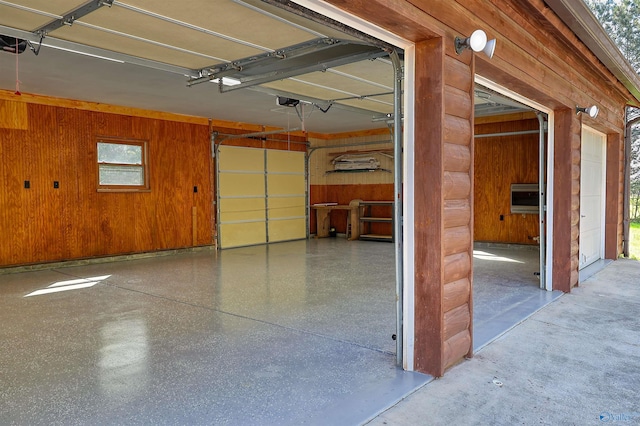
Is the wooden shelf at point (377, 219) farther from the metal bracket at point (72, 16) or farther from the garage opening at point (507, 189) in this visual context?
the metal bracket at point (72, 16)

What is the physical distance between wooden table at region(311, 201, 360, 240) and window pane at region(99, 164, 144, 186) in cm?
442

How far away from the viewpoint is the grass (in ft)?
26.7

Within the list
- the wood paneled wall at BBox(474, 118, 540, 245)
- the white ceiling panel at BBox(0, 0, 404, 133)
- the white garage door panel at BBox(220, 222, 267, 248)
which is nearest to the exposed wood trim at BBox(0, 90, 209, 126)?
the white ceiling panel at BBox(0, 0, 404, 133)

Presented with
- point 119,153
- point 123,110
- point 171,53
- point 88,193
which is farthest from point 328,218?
point 171,53

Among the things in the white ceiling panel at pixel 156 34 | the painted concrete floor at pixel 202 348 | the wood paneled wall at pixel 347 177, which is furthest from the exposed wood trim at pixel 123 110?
the white ceiling panel at pixel 156 34

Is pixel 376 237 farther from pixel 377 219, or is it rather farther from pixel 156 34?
pixel 156 34

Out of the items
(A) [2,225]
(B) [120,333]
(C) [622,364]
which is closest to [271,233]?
(A) [2,225]

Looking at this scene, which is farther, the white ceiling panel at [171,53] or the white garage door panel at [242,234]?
the white garage door panel at [242,234]

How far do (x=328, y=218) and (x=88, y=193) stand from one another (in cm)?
582

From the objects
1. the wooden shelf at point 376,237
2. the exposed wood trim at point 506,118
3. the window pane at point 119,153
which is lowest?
the wooden shelf at point 376,237

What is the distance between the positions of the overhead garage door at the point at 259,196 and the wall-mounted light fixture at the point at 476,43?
705 centimetres

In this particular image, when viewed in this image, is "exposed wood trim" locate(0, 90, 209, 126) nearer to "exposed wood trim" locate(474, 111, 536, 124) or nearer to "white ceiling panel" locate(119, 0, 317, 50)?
"white ceiling panel" locate(119, 0, 317, 50)

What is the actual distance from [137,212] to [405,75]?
6.42 metres

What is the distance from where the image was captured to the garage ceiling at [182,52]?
2980mm
